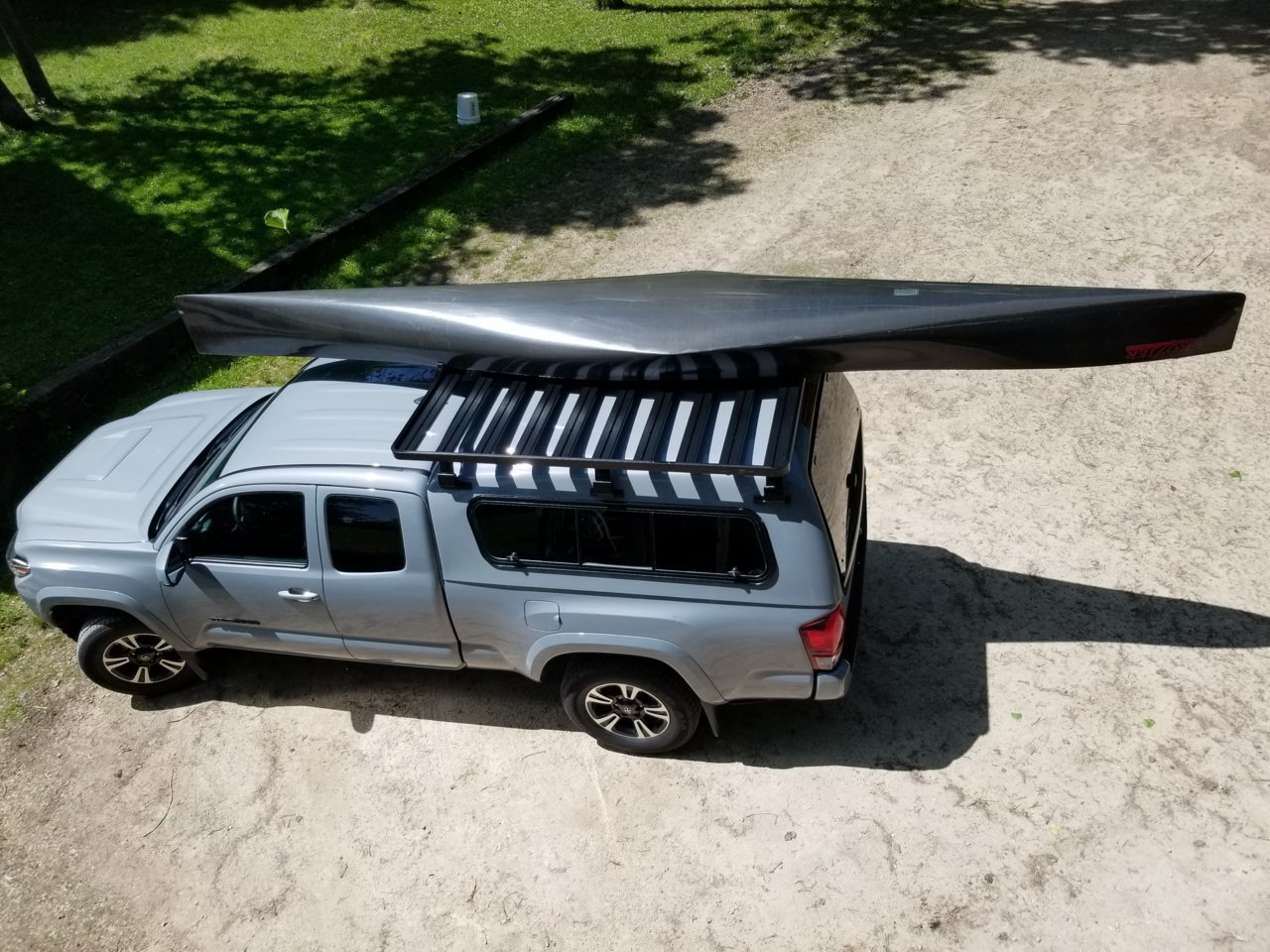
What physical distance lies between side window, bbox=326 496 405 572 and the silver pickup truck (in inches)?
0.5

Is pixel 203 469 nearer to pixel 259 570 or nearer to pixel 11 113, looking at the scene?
pixel 259 570

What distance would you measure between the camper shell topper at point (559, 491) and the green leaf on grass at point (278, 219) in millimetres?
4913

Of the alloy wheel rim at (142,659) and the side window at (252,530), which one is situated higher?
the side window at (252,530)

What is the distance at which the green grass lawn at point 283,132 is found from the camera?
1000 centimetres

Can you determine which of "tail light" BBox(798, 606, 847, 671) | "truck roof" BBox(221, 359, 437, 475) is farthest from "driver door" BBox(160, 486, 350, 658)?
"tail light" BBox(798, 606, 847, 671)

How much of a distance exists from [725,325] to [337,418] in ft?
7.44

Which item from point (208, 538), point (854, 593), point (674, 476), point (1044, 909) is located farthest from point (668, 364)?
point (1044, 909)

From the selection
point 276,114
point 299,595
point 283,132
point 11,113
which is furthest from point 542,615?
point 11,113

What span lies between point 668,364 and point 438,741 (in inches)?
105

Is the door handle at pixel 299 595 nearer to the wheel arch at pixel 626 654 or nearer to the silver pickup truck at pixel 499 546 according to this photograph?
the silver pickup truck at pixel 499 546

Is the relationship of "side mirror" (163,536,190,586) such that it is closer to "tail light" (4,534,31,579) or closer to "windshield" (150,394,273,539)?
"windshield" (150,394,273,539)

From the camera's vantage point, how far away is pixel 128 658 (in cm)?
621

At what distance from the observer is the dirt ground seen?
505 centimetres

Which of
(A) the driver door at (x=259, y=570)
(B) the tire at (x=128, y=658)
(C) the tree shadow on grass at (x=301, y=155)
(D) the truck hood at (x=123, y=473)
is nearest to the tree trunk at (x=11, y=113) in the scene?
(C) the tree shadow on grass at (x=301, y=155)
